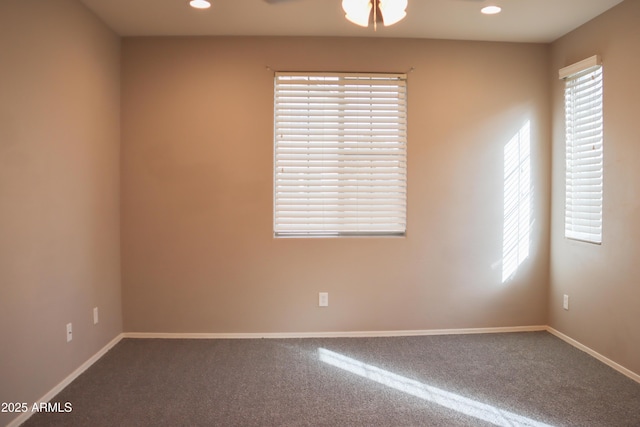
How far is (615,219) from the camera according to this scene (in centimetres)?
303

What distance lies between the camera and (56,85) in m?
2.65

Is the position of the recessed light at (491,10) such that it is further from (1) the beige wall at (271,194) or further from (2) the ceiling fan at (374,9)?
(2) the ceiling fan at (374,9)

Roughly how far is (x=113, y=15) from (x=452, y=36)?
2825mm

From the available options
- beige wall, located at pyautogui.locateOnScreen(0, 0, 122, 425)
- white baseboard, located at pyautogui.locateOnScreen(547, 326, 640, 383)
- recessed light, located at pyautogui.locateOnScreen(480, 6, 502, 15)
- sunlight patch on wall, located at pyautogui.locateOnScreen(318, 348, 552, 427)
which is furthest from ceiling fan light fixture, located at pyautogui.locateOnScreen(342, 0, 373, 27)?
white baseboard, located at pyautogui.locateOnScreen(547, 326, 640, 383)

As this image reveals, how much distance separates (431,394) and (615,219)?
6.29ft

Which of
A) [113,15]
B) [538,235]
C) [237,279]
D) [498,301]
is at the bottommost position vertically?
[498,301]

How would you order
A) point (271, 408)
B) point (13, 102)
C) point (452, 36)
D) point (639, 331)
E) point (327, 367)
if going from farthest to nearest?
point (452, 36), point (327, 367), point (639, 331), point (271, 408), point (13, 102)

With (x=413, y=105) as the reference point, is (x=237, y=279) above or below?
below

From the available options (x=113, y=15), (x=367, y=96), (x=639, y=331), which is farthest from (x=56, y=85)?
(x=639, y=331)

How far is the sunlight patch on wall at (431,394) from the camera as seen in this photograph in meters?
2.34

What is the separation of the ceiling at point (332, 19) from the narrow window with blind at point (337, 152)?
1.38 feet

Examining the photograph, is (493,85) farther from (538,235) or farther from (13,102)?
(13,102)

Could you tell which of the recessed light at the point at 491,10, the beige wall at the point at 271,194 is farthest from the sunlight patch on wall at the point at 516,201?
the recessed light at the point at 491,10

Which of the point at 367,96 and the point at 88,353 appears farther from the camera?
the point at 367,96
